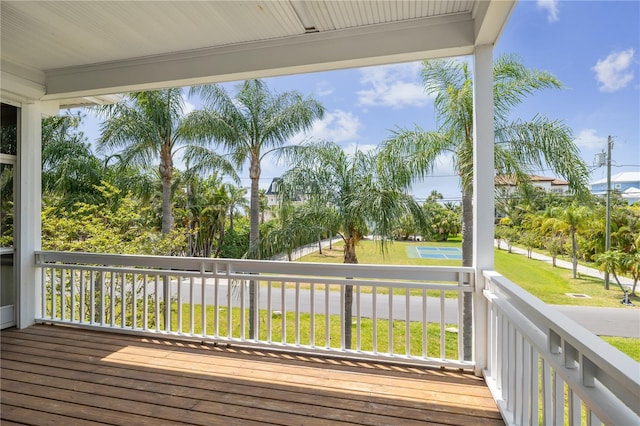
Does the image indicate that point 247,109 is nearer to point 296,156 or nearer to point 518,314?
point 296,156

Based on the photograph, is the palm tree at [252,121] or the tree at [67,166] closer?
the palm tree at [252,121]

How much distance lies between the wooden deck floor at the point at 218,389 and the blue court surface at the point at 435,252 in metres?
2.45

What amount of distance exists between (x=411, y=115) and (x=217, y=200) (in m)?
4.47

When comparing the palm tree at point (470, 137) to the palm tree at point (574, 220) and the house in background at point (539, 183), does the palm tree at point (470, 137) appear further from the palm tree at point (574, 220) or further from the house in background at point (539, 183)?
the palm tree at point (574, 220)

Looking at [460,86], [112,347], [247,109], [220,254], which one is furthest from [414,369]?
[220,254]

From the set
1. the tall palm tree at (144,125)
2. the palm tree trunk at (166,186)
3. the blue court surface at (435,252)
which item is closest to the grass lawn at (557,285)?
the blue court surface at (435,252)

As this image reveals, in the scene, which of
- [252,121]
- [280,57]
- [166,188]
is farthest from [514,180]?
[166,188]

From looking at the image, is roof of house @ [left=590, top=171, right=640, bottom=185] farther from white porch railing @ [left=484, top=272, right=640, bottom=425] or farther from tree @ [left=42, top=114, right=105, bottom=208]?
tree @ [left=42, top=114, right=105, bottom=208]

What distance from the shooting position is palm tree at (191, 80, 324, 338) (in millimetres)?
6594

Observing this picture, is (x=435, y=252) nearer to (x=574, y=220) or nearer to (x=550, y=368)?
(x=574, y=220)

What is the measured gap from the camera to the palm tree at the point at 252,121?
A: 6594 mm

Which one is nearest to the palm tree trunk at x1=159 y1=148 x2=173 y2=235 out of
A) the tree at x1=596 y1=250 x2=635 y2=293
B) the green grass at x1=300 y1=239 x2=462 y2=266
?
the green grass at x1=300 y1=239 x2=462 y2=266

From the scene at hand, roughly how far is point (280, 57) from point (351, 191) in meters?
2.93

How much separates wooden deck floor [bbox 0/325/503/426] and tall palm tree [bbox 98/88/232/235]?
4.84m
